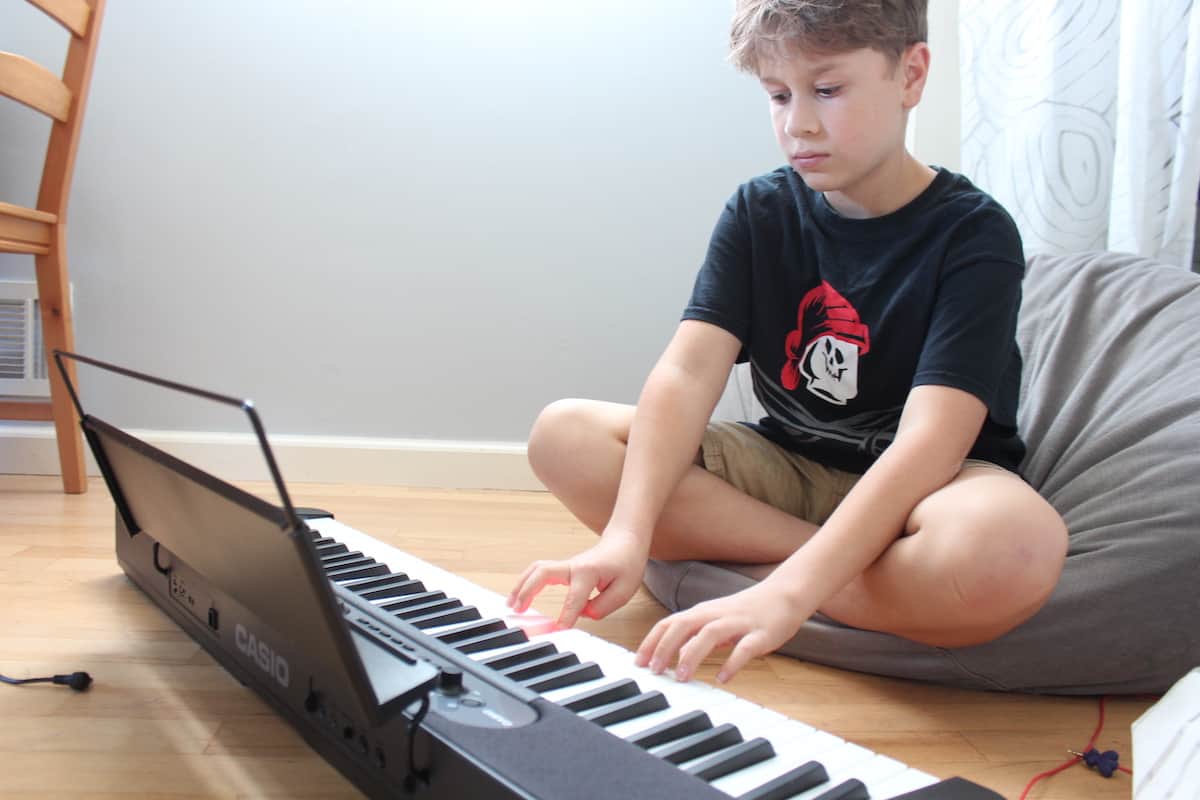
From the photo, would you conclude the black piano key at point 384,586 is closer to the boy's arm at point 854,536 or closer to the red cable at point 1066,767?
the boy's arm at point 854,536

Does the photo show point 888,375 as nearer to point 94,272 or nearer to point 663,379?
point 663,379

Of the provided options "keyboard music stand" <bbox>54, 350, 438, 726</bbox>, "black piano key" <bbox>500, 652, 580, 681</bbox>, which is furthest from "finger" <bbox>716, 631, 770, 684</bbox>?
"keyboard music stand" <bbox>54, 350, 438, 726</bbox>

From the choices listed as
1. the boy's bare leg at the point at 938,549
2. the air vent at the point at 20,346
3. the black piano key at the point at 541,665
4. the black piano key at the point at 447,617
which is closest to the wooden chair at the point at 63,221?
the air vent at the point at 20,346

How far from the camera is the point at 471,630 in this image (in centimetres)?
57

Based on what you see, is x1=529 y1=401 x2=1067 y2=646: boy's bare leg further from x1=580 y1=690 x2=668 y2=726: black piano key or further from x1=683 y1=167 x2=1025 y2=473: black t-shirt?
x1=580 y1=690 x2=668 y2=726: black piano key

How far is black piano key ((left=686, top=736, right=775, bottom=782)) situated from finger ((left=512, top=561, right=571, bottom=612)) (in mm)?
251

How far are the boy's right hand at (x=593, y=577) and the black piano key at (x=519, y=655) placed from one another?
0.34 ft

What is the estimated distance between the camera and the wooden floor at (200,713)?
21.8 inches

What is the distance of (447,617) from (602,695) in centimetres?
15

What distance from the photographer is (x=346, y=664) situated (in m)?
0.39

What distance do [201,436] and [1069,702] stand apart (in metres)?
1.35

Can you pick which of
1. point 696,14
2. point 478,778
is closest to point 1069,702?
point 478,778

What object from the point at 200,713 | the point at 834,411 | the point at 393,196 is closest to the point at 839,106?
the point at 834,411

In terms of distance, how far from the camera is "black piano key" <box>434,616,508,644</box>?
0.56 metres
